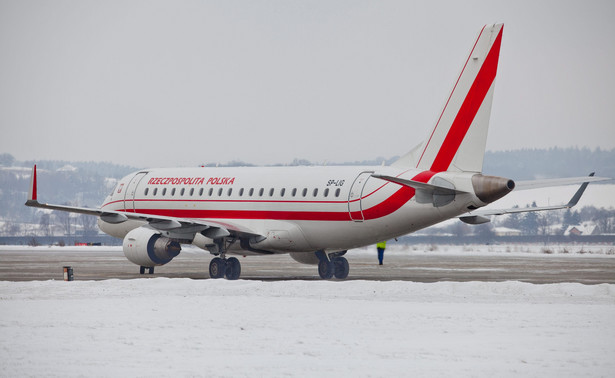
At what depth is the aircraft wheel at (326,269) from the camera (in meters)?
34.4

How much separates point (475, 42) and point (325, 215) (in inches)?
299

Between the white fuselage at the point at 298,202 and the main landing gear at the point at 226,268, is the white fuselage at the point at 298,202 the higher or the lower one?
the higher one

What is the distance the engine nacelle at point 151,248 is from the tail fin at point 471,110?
1032 cm

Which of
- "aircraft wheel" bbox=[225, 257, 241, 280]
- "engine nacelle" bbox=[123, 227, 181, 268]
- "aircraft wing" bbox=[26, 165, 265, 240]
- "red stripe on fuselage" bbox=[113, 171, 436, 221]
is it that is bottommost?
"aircraft wheel" bbox=[225, 257, 241, 280]

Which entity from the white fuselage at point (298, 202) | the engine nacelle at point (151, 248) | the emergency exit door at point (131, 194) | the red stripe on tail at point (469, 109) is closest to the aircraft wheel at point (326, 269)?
the white fuselage at point (298, 202)

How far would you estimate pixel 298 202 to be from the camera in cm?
3328

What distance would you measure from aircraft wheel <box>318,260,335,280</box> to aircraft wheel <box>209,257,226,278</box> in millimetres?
3604

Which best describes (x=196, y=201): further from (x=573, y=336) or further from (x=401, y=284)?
(x=573, y=336)

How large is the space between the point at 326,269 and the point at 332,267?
0.23 meters

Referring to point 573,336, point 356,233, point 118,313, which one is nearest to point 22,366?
point 118,313

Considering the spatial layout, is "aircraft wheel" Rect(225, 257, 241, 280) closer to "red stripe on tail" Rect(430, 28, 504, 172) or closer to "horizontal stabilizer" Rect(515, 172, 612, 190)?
"red stripe on tail" Rect(430, 28, 504, 172)

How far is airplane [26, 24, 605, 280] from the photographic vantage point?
1141 inches

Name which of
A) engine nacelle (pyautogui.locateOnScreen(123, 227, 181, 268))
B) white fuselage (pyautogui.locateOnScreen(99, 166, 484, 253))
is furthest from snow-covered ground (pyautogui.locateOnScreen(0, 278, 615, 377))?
engine nacelle (pyautogui.locateOnScreen(123, 227, 181, 268))

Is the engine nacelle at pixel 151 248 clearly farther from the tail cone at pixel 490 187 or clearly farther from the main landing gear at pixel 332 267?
the tail cone at pixel 490 187
